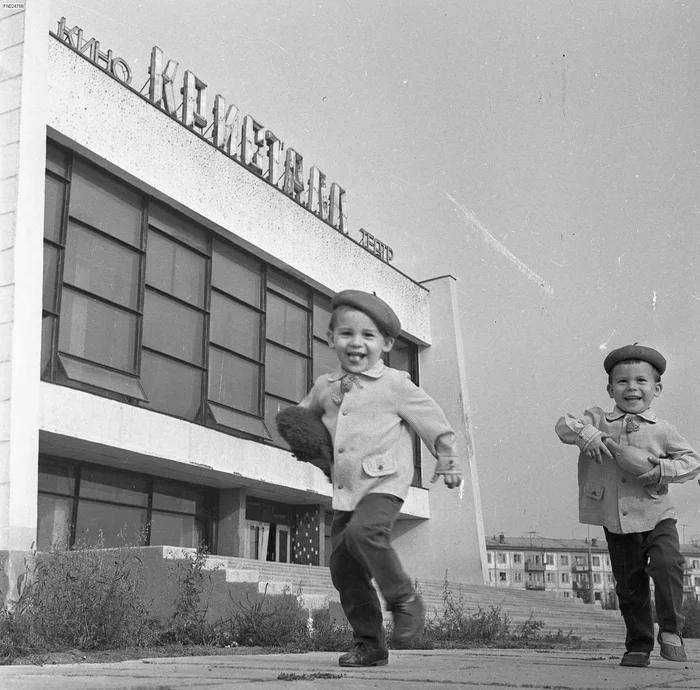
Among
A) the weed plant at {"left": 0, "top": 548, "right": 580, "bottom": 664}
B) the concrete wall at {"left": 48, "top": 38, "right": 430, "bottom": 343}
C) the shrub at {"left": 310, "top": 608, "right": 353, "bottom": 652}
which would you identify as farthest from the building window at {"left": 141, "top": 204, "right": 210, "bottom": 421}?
the shrub at {"left": 310, "top": 608, "right": 353, "bottom": 652}

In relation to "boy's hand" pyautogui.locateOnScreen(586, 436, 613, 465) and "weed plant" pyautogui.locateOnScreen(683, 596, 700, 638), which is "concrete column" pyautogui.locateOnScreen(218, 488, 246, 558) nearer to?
"weed plant" pyautogui.locateOnScreen(683, 596, 700, 638)

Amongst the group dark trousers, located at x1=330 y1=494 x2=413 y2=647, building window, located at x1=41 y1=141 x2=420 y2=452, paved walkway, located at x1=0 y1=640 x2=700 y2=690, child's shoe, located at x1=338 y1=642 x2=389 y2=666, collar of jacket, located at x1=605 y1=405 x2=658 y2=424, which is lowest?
child's shoe, located at x1=338 y1=642 x2=389 y2=666

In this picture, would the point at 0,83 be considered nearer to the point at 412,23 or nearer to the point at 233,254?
the point at 233,254

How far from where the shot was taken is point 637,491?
15.9 ft

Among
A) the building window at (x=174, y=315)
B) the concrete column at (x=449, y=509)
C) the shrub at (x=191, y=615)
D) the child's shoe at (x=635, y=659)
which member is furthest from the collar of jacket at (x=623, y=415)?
the concrete column at (x=449, y=509)

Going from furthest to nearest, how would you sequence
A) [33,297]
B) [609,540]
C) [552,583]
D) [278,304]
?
[552,583] → [278,304] → [33,297] → [609,540]

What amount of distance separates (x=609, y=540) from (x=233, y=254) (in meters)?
16.1

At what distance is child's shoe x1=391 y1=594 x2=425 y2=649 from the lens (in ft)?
12.1

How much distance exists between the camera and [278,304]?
2161cm

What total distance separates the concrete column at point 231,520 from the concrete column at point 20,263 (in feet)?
23.6

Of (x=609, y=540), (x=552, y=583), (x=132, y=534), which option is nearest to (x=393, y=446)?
(x=609, y=540)

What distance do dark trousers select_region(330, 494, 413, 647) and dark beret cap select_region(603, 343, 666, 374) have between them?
1.69 m

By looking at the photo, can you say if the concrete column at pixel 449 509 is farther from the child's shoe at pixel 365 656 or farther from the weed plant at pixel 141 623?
the child's shoe at pixel 365 656

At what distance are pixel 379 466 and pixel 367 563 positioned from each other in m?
0.43
